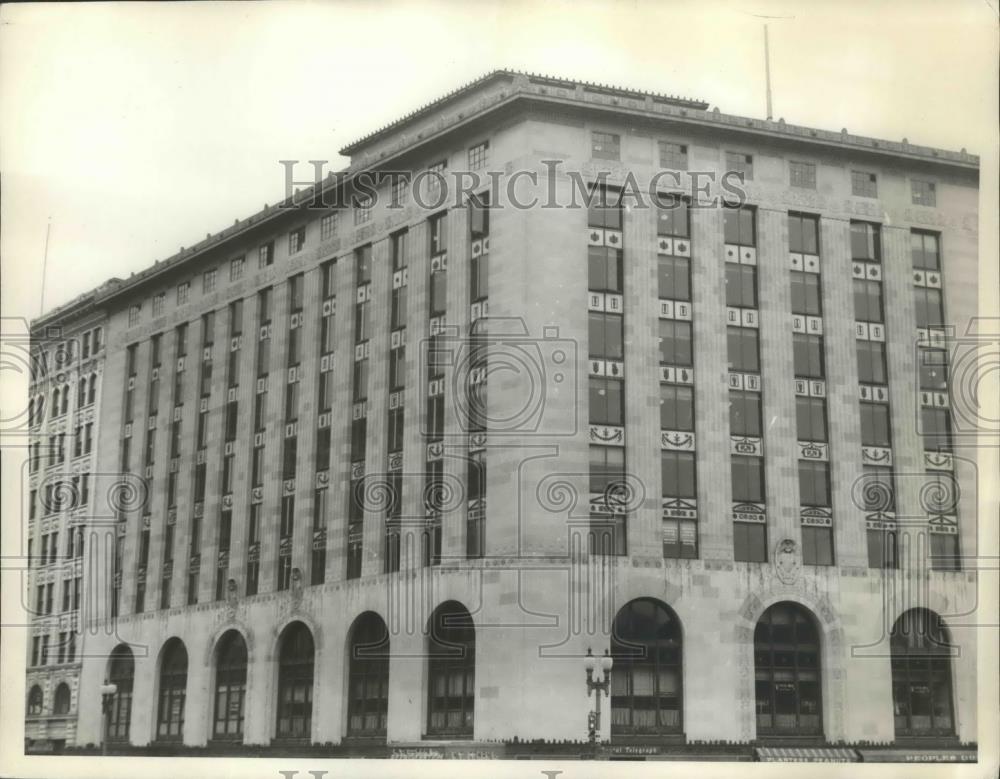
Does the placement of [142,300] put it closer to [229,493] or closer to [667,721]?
[229,493]

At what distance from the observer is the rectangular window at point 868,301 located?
186 ft

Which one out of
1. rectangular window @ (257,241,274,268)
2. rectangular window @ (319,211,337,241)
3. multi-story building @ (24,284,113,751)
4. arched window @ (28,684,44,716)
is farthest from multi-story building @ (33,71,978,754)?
arched window @ (28,684,44,716)

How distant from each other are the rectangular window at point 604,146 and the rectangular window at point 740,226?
4.93 meters

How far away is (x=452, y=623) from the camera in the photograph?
172ft

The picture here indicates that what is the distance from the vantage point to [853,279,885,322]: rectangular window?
56781mm

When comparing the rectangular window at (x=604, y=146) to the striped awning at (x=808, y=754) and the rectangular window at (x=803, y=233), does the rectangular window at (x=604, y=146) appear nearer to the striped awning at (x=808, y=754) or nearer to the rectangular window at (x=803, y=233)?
the rectangular window at (x=803, y=233)

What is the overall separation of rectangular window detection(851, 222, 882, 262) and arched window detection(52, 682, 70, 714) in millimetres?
39882

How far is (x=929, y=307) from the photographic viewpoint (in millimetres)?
56812

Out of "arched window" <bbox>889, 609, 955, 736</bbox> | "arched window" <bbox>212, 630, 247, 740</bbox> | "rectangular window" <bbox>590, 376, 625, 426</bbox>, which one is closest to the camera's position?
"rectangular window" <bbox>590, 376, 625, 426</bbox>

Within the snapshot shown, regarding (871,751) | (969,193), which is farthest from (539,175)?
(871,751)

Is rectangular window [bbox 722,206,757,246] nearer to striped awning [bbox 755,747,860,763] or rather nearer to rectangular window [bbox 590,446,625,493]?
rectangular window [bbox 590,446,625,493]

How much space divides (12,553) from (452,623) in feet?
50.2

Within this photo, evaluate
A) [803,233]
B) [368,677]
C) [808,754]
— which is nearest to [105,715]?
[368,677]

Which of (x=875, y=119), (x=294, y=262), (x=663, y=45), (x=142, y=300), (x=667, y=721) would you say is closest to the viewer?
(x=663, y=45)
